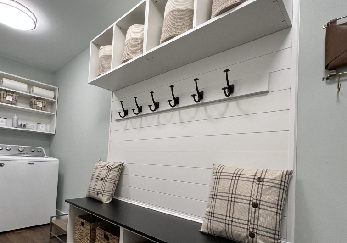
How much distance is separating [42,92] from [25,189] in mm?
1679

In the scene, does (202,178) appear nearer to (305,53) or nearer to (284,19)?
(305,53)

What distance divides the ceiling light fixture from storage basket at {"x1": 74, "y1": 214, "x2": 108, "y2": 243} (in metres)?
2.29

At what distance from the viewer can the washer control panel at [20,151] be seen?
3.57 metres

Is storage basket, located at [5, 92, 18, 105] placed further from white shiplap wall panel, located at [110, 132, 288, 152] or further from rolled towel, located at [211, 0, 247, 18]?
rolled towel, located at [211, 0, 247, 18]

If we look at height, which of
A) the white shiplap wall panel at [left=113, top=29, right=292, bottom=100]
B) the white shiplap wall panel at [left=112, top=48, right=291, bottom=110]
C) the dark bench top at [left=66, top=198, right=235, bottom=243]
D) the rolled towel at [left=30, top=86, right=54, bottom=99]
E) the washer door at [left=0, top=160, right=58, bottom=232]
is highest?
the rolled towel at [left=30, top=86, right=54, bottom=99]

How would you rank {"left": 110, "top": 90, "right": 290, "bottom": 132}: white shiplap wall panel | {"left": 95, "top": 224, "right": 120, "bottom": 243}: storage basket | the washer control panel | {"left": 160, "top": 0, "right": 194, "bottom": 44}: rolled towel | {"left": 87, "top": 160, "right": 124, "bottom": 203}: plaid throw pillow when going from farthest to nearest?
the washer control panel
{"left": 87, "top": 160, "right": 124, "bottom": 203}: plaid throw pillow
{"left": 95, "top": 224, "right": 120, "bottom": 243}: storage basket
{"left": 160, "top": 0, "right": 194, "bottom": 44}: rolled towel
{"left": 110, "top": 90, "right": 290, "bottom": 132}: white shiplap wall panel

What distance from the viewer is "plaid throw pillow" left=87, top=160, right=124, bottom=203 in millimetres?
2263

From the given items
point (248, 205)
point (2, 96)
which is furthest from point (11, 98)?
point (248, 205)

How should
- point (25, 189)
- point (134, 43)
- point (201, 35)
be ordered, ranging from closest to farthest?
point (201, 35)
point (134, 43)
point (25, 189)

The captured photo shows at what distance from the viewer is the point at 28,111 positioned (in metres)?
4.11

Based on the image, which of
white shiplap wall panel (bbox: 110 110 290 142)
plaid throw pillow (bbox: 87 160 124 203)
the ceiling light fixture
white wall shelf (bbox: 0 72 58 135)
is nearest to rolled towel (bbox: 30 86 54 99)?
white wall shelf (bbox: 0 72 58 135)

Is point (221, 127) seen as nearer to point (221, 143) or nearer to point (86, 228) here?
point (221, 143)

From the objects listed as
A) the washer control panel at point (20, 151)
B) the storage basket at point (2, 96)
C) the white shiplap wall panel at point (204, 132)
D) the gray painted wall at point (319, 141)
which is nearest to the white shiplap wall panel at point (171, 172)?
the white shiplap wall panel at point (204, 132)

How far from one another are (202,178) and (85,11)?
2.28 metres
